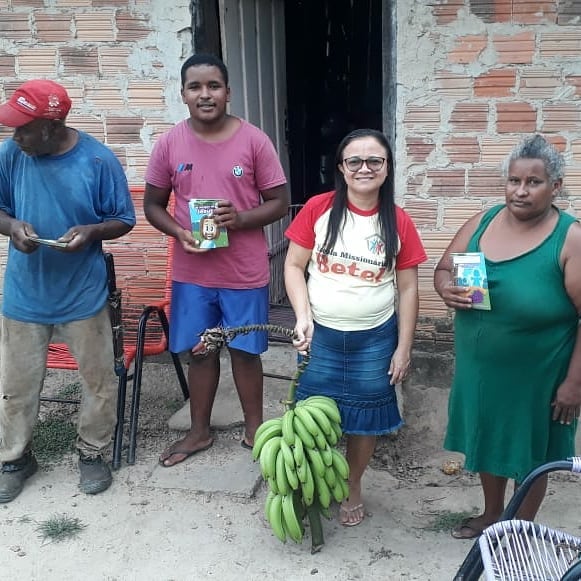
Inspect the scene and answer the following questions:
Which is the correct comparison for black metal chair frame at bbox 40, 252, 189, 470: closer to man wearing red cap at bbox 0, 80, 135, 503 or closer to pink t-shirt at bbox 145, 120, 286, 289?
man wearing red cap at bbox 0, 80, 135, 503

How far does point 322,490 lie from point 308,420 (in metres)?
0.32

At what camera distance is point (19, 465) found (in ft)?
11.8

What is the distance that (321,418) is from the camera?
9.18ft

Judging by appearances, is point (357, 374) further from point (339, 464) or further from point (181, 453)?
point (181, 453)

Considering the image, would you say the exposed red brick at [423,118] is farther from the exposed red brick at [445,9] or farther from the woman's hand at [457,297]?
the woman's hand at [457,297]

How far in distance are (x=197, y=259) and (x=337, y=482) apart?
4.15ft

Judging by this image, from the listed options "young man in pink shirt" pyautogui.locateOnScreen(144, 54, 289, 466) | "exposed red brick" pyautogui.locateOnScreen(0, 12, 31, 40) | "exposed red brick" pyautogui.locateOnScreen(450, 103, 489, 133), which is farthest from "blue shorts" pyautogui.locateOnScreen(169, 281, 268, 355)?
"exposed red brick" pyautogui.locateOnScreen(0, 12, 31, 40)

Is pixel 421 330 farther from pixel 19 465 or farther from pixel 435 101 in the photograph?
pixel 19 465

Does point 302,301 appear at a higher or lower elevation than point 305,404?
higher

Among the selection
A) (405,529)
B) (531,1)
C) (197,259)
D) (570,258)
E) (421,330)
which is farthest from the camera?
(421,330)

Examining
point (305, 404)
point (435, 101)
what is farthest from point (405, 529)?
point (435, 101)

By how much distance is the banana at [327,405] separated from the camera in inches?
112

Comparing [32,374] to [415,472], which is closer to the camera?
[32,374]

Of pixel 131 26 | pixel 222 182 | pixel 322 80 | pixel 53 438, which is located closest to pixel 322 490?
pixel 222 182
